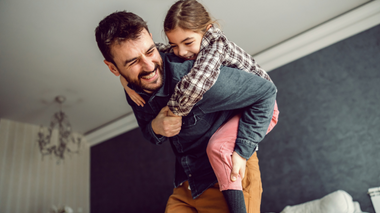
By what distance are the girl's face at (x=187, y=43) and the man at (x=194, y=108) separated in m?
0.23

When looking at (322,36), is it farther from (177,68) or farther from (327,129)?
(177,68)

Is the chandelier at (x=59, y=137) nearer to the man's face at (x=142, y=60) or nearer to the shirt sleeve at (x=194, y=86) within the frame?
the man's face at (x=142, y=60)

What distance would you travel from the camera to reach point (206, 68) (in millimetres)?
1146

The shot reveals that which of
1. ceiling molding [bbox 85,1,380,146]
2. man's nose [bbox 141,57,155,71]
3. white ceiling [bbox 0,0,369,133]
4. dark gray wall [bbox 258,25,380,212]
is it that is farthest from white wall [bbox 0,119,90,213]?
man's nose [bbox 141,57,155,71]

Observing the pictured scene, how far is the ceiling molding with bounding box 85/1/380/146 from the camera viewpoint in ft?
10.00

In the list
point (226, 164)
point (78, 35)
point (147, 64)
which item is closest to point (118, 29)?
point (147, 64)

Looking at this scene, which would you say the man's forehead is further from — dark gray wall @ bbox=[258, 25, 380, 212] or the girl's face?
dark gray wall @ bbox=[258, 25, 380, 212]

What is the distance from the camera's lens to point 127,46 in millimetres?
1243

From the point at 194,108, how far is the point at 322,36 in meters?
2.71

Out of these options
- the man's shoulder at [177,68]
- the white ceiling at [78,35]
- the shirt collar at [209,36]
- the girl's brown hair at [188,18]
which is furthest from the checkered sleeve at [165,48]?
the white ceiling at [78,35]

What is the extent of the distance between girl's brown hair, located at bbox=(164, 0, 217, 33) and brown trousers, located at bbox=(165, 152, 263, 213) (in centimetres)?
80

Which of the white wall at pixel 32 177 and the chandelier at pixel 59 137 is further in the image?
the white wall at pixel 32 177

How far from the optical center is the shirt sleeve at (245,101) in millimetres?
1132

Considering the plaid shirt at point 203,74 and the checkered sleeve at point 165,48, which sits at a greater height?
the checkered sleeve at point 165,48
